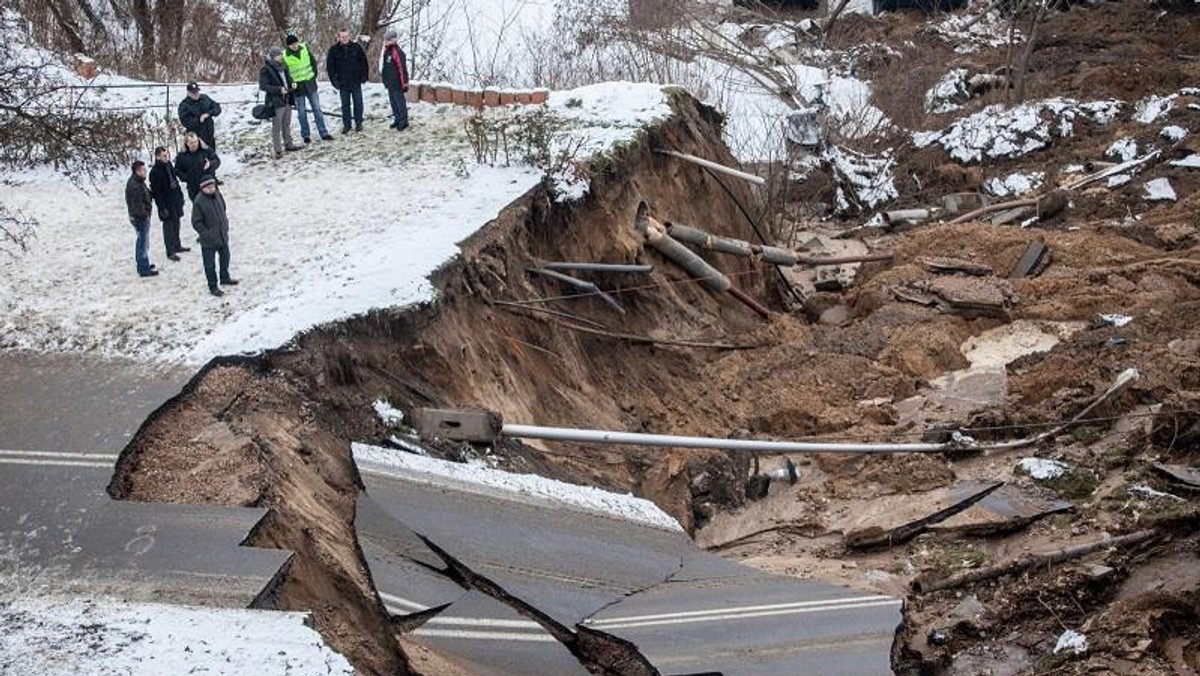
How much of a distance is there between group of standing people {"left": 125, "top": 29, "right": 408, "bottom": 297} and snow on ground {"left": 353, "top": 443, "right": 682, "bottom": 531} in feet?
11.6

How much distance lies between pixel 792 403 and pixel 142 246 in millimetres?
6938

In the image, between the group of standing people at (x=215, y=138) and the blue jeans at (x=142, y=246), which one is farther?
the blue jeans at (x=142, y=246)

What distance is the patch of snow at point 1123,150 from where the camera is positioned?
23312mm

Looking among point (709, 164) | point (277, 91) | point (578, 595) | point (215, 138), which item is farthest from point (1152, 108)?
point (578, 595)

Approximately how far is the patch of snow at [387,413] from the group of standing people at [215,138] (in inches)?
108

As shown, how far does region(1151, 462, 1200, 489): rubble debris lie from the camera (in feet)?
35.6

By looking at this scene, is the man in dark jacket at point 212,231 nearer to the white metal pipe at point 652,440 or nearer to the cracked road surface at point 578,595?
the white metal pipe at point 652,440

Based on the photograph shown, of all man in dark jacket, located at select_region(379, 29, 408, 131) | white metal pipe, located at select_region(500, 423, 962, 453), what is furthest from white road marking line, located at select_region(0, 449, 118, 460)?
man in dark jacket, located at select_region(379, 29, 408, 131)

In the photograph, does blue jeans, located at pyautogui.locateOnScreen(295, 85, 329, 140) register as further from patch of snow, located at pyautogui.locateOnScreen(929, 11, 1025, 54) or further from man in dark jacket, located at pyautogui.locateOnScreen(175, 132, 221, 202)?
patch of snow, located at pyautogui.locateOnScreen(929, 11, 1025, 54)

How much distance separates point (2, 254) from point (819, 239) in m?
13.8

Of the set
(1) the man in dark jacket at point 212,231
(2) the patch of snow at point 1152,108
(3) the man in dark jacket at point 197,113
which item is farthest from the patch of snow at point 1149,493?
(2) the patch of snow at point 1152,108

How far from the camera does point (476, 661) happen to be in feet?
26.0

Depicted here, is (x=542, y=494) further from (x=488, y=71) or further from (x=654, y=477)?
(x=488, y=71)

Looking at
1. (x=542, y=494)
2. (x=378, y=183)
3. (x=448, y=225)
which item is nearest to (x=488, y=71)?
(x=378, y=183)
